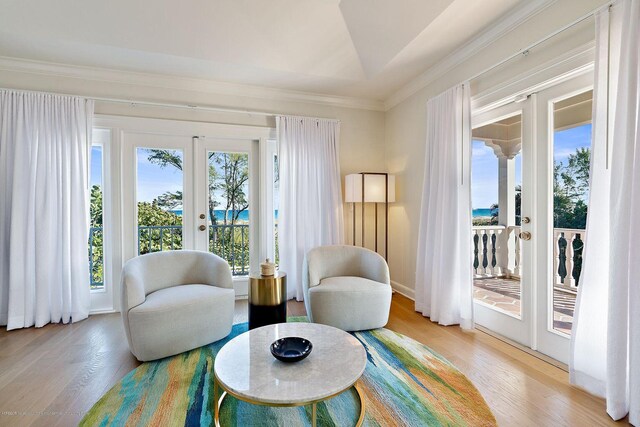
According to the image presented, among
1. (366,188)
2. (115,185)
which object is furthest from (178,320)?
(366,188)

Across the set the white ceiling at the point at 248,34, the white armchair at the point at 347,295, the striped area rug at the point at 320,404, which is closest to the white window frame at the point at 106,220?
the white ceiling at the point at 248,34

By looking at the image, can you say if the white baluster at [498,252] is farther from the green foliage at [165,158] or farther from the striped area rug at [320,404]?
the green foliage at [165,158]

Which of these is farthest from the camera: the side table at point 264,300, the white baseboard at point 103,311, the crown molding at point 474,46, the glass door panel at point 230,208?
the glass door panel at point 230,208

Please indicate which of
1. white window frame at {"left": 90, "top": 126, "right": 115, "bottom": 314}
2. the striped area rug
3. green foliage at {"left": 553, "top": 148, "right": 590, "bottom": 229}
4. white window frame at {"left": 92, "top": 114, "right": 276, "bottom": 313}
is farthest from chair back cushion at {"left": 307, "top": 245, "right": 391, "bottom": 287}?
white window frame at {"left": 90, "top": 126, "right": 115, "bottom": 314}

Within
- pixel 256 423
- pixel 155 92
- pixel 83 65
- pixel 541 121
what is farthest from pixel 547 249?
pixel 83 65

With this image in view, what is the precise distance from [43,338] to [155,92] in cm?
259

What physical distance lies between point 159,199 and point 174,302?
5.42ft

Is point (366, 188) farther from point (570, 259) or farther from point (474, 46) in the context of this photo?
point (570, 259)

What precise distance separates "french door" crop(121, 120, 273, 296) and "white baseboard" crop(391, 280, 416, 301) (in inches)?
69.4

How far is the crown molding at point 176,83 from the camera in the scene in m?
3.01

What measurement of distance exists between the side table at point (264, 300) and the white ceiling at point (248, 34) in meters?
2.15

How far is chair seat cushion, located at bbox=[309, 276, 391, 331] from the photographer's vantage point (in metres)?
2.64

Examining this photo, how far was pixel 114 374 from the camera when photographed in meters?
2.11

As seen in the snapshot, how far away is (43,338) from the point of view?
2686 mm
